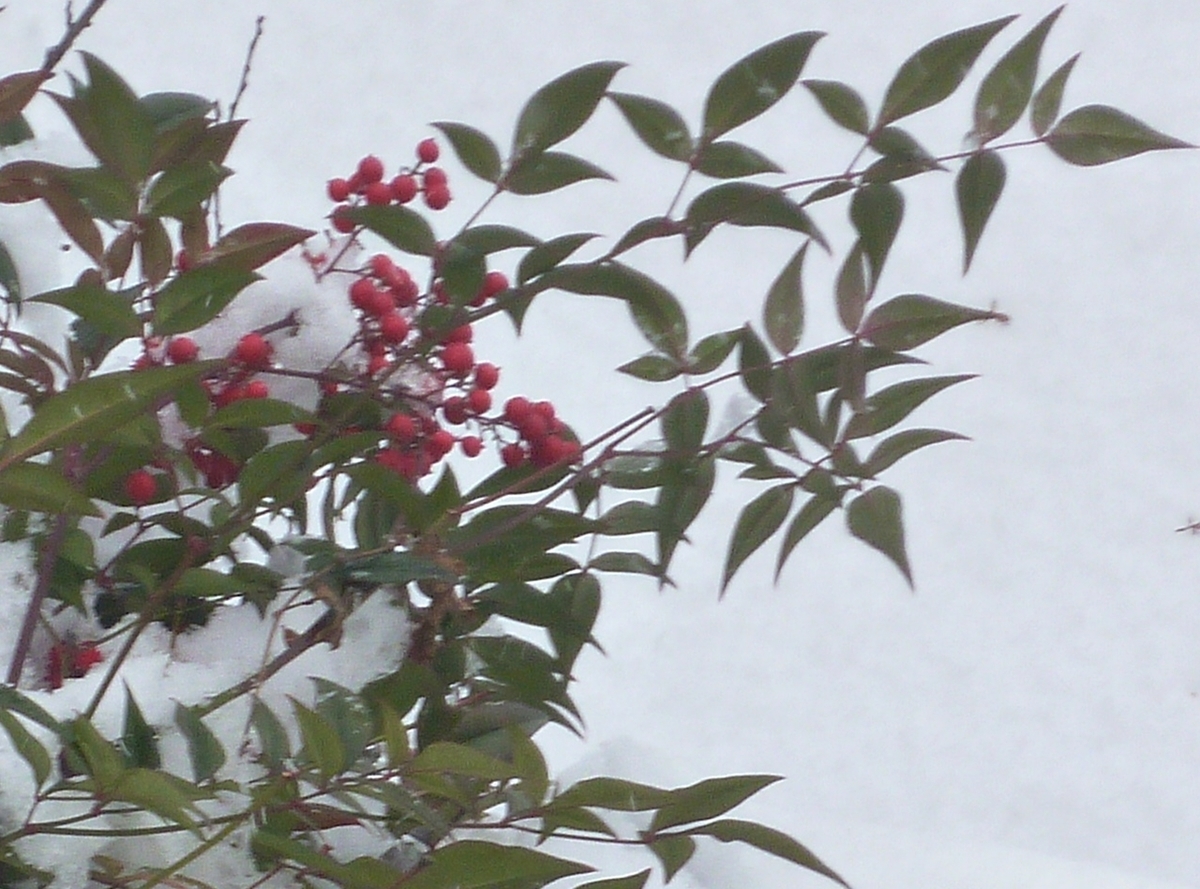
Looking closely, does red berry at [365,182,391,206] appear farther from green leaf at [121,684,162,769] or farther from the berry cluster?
green leaf at [121,684,162,769]

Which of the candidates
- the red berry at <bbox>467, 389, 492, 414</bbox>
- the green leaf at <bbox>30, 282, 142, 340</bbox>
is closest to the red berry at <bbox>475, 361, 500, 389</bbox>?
the red berry at <bbox>467, 389, 492, 414</bbox>

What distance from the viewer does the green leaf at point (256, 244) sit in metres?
0.31

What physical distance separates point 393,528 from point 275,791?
12 centimetres

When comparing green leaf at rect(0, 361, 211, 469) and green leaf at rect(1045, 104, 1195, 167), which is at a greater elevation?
green leaf at rect(1045, 104, 1195, 167)

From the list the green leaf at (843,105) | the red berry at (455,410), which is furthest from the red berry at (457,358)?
the green leaf at (843,105)

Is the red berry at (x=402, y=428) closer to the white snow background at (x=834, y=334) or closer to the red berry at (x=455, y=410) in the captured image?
the red berry at (x=455, y=410)

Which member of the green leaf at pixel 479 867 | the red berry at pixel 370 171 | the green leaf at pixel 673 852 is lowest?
the green leaf at pixel 479 867

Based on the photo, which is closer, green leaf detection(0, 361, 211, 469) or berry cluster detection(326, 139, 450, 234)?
green leaf detection(0, 361, 211, 469)

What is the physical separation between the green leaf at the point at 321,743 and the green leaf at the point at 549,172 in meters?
0.16

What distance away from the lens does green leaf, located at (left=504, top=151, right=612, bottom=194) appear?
35cm

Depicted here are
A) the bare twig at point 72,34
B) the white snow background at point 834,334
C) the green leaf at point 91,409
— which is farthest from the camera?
the white snow background at point 834,334

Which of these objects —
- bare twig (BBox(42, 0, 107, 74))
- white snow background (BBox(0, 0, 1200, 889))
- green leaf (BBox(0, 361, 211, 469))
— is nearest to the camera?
green leaf (BBox(0, 361, 211, 469))

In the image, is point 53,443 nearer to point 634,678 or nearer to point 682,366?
point 682,366

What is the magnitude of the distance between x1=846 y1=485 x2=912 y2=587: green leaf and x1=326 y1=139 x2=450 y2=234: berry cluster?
15 cm
